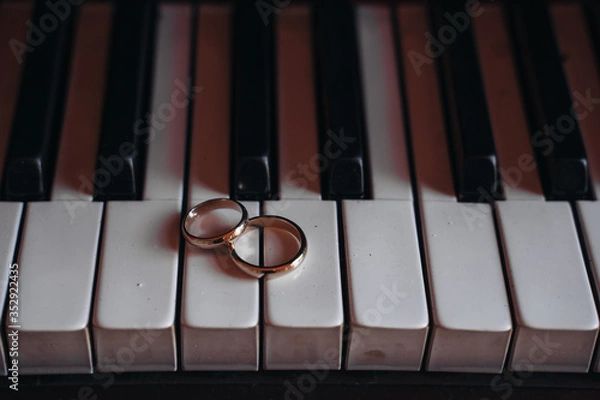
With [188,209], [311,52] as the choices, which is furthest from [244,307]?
[311,52]

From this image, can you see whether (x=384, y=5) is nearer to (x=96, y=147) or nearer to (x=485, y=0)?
(x=485, y=0)

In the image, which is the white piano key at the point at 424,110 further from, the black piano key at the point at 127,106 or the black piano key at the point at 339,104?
the black piano key at the point at 127,106

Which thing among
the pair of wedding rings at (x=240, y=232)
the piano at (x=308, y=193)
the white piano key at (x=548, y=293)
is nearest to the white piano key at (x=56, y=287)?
the piano at (x=308, y=193)
